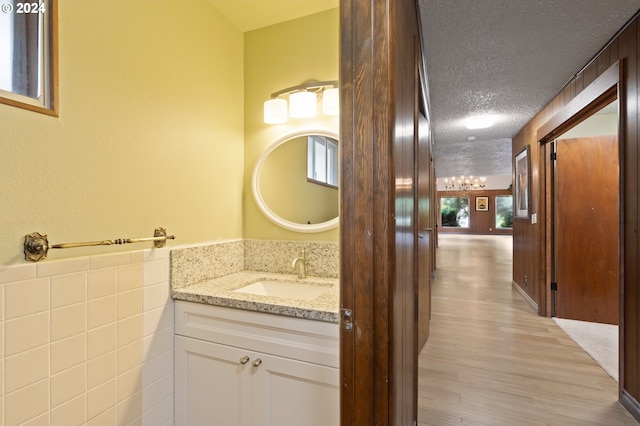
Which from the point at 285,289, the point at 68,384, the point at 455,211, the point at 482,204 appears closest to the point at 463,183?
the point at 482,204

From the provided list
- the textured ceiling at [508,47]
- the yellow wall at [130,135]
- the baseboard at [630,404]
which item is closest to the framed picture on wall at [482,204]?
the textured ceiling at [508,47]

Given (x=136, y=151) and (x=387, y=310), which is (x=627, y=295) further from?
(x=136, y=151)

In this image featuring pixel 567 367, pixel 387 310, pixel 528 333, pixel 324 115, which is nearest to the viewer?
pixel 387 310

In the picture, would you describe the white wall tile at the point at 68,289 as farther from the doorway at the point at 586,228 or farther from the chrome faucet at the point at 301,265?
the doorway at the point at 586,228

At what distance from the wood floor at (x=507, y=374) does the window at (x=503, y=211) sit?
11.5 m

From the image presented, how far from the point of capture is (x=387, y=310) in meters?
0.75

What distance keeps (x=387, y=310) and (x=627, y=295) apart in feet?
6.92

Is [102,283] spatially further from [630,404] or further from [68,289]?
[630,404]

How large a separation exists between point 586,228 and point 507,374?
210 centimetres

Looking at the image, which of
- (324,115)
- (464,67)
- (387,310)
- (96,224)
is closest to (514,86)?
(464,67)

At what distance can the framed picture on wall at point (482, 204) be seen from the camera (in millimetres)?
14047

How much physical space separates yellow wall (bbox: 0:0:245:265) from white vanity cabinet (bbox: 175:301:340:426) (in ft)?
1.65

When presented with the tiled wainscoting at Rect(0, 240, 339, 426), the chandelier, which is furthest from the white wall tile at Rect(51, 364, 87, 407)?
the chandelier

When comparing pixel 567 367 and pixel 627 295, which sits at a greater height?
pixel 627 295
